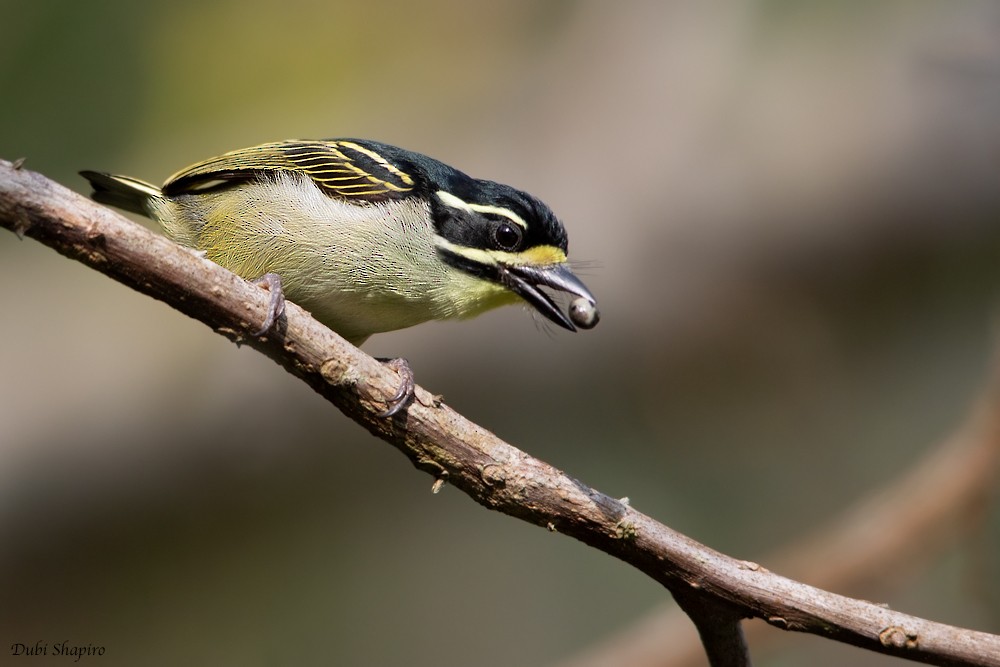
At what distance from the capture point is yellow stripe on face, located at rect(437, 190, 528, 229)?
4223 mm

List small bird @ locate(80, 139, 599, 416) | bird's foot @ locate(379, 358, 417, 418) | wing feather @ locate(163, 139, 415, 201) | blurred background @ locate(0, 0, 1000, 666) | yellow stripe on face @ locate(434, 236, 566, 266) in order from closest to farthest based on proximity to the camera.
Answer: bird's foot @ locate(379, 358, 417, 418) → small bird @ locate(80, 139, 599, 416) → yellow stripe on face @ locate(434, 236, 566, 266) → wing feather @ locate(163, 139, 415, 201) → blurred background @ locate(0, 0, 1000, 666)

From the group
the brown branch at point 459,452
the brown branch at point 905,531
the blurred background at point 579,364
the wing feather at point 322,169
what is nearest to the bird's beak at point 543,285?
the wing feather at point 322,169

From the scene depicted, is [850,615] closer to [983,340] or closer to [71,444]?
[71,444]

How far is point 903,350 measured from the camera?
366 inches

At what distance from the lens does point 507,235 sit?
4.22 m

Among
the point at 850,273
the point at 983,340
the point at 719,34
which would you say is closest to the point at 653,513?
the point at 850,273

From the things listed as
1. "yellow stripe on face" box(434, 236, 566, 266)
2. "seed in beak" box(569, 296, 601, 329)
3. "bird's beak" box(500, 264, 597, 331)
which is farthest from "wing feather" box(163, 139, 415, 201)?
"seed in beak" box(569, 296, 601, 329)

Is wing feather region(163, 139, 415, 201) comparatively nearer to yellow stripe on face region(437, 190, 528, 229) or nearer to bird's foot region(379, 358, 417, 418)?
yellow stripe on face region(437, 190, 528, 229)

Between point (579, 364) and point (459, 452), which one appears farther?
point (579, 364)

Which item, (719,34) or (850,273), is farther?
(719,34)

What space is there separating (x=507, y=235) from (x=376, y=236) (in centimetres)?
53

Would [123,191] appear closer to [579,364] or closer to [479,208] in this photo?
[479,208]

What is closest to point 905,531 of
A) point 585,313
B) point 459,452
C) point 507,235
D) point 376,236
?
point 585,313

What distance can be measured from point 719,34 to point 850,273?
281 centimetres
